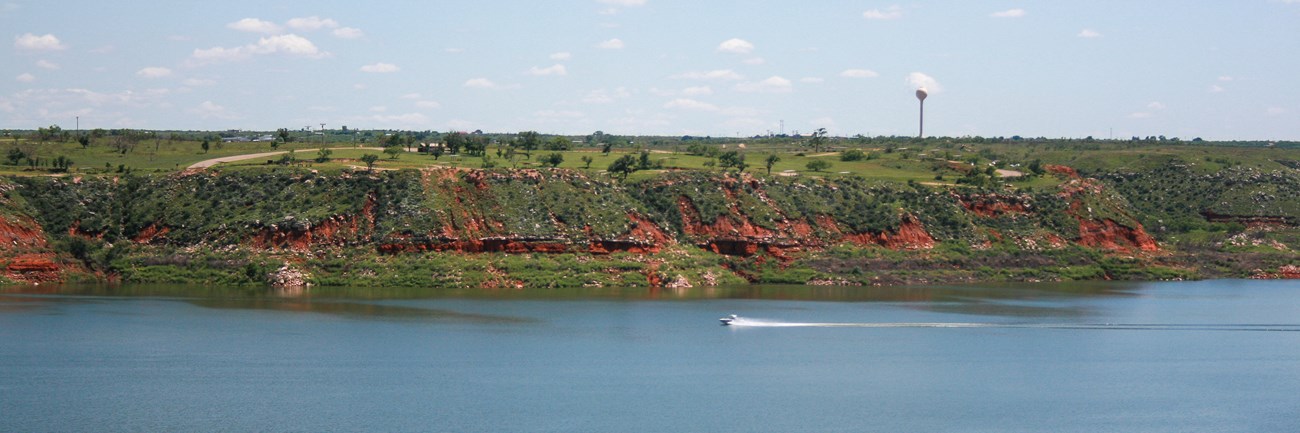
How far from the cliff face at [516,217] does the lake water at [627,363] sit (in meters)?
8.53

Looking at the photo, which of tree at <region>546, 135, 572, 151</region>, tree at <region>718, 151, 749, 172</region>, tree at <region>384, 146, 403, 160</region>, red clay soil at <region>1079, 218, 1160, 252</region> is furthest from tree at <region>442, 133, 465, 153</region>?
red clay soil at <region>1079, 218, 1160, 252</region>

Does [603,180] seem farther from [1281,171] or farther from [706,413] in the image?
[1281,171]

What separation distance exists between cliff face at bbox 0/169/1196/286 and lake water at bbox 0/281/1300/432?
853 centimetres

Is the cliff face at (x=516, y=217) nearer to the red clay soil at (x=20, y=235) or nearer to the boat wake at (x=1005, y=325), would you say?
the red clay soil at (x=20, y=235)

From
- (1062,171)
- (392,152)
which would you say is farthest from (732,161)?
(1062,171)

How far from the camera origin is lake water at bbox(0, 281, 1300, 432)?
1869 inches

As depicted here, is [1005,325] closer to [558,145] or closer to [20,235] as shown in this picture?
[20,235]

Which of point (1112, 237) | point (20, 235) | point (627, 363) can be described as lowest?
point (627, 363)

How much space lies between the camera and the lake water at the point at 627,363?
1869 inches

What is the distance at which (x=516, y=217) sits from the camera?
9800 centimetres

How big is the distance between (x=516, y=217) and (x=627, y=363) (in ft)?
134

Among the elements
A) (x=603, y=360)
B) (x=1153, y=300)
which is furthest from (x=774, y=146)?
(x=603, y=360)

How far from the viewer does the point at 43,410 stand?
4662cm

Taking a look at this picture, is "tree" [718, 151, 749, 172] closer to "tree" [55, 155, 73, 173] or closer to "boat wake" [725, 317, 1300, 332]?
"boat wake" [725, 317, 1300, 332]
